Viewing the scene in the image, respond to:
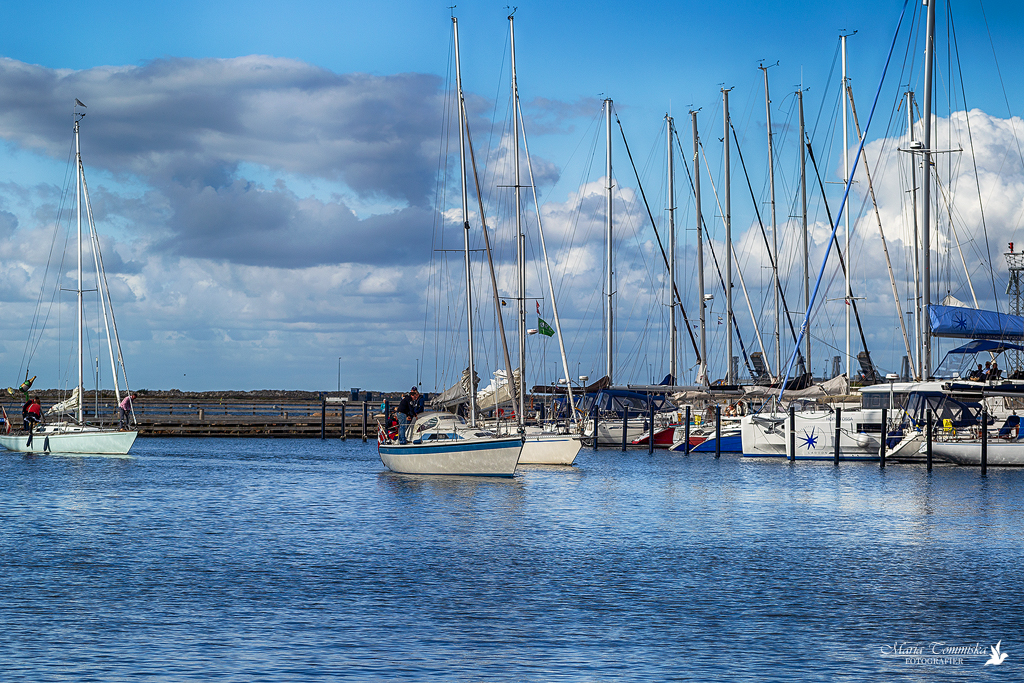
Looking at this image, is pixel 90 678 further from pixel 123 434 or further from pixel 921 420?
pixel 921 420

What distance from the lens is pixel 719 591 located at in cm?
1959

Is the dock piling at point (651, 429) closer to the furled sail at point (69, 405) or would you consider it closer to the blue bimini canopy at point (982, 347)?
the blue bimini canopy at point (982, 347)

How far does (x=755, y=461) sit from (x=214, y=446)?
113 ft

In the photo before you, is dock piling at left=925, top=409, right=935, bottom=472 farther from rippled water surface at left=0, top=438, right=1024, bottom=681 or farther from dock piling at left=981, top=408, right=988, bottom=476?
rippled water surface at left=0, top=438, right=1024, bottom=681

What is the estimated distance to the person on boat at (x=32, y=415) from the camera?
5516cm

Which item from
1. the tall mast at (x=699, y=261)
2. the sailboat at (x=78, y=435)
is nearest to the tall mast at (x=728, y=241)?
the tall mast at (x=699, y=261)

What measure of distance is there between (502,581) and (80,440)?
3807 centimetres

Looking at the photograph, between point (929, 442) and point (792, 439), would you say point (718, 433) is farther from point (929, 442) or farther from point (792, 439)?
point (929, 442)

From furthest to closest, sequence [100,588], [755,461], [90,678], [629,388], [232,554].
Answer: [629,388] < [755,461] < [232,554] < [100,588] < [90,678]

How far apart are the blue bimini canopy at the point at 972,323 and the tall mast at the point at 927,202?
0.62 meters

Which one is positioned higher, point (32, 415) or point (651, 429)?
point (32, 415)

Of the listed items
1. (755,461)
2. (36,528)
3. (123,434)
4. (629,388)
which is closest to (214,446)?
(123,434)

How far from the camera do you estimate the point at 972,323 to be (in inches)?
1969

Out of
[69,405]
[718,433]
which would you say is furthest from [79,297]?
[718,433]
